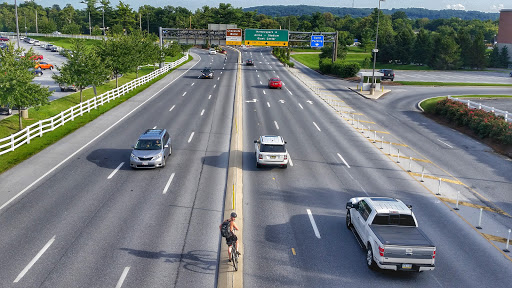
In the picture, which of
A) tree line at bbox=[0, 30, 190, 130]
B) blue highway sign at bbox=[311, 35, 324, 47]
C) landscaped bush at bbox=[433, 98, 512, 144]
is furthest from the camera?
blue highway sign at bbox=[311, 35, 324, 47]

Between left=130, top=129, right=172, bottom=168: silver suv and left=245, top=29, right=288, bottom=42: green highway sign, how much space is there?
64371mm

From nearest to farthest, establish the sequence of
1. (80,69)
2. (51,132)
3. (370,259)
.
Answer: (370,259)
(51,132)
(80,69)

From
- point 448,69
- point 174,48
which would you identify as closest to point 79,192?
point 174,48

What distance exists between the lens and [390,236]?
14734mm

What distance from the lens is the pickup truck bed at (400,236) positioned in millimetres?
14242

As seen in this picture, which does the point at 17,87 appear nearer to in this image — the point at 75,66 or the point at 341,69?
the point at 75,66

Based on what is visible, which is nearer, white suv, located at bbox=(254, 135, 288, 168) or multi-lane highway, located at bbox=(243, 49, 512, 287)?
multi-lane highway, located at bbox=(243, 49, 512, 287)

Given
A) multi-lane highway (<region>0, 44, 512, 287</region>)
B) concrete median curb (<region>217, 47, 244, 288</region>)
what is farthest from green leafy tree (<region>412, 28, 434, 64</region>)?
concrete median curb (<region>217, 47, 244, 288</region>)

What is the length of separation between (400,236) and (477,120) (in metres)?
26.9

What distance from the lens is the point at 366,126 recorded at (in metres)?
40.1

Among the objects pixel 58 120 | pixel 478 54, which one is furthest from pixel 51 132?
pixel 478 54

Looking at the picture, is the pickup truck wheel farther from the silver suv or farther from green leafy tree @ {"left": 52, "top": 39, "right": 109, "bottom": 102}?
green leafy tree @ {"left": 52, "top": 39, "right": 109, "bottom": 102}

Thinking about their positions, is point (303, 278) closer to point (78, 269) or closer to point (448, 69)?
point (78, 269)

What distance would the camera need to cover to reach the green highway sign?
290 feet
